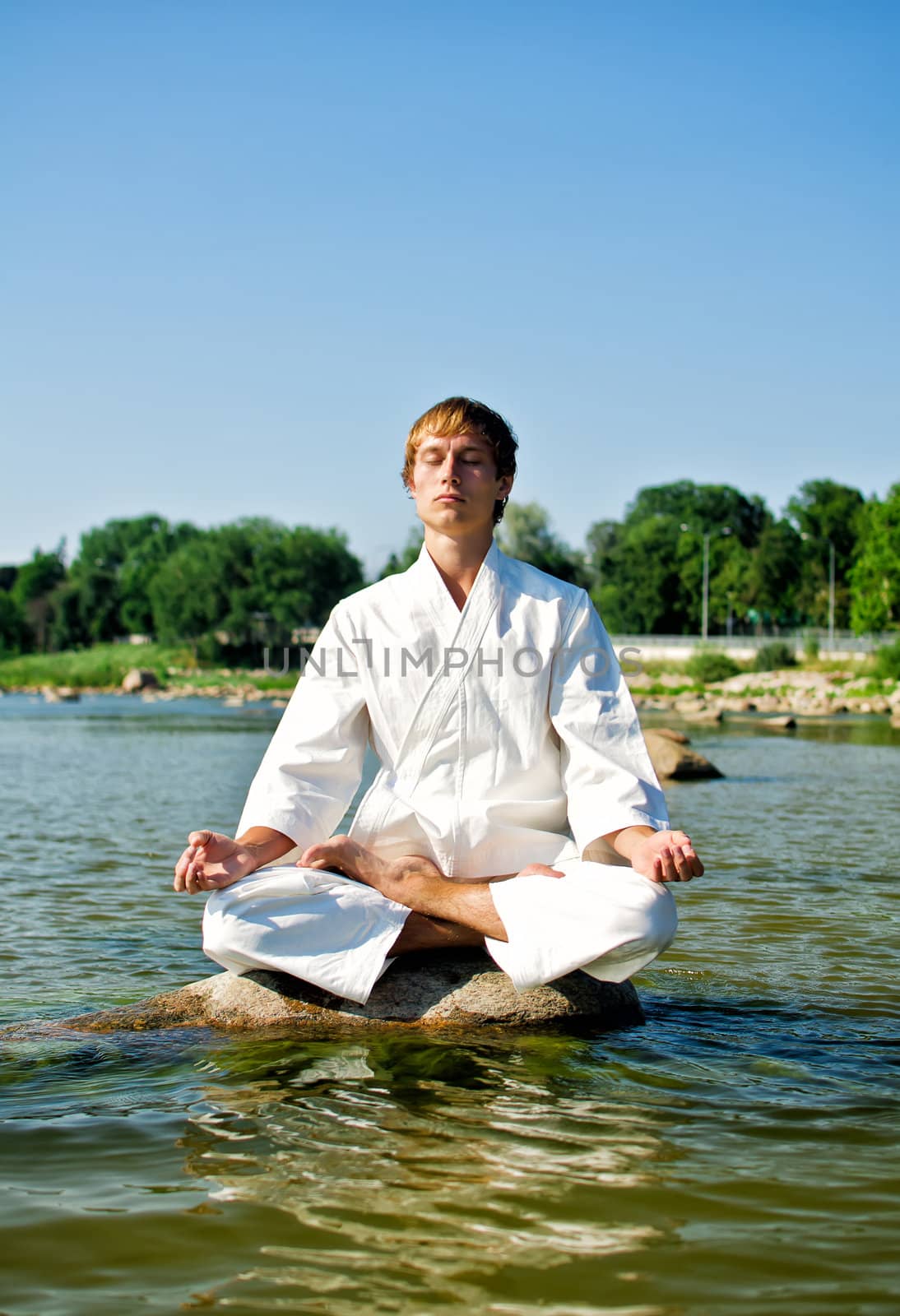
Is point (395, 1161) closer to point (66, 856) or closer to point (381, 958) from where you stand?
point (381, 958)

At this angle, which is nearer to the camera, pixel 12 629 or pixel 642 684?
pixel 642 684

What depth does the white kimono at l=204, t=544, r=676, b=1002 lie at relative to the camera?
3664 mm

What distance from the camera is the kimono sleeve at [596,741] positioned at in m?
3.75

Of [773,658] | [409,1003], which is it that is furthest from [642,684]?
[409,1003]

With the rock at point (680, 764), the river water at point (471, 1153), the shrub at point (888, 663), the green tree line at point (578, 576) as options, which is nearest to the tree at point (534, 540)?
the green tree line at point (578, 576)

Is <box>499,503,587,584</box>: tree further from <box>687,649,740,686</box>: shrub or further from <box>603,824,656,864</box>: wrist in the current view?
<box>603,824,656,864</box>: wrist

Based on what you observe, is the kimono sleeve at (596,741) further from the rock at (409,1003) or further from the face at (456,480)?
the rock at (409,1003)

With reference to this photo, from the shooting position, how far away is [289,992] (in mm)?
4066

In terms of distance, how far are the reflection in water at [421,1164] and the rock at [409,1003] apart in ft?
0.38

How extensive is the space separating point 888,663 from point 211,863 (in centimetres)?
4032

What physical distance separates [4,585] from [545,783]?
422ft

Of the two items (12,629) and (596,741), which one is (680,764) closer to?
(596,741)

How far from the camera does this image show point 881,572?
50.5m

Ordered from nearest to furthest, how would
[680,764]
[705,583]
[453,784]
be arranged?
[453,784]
[680,764]
[705,583]
